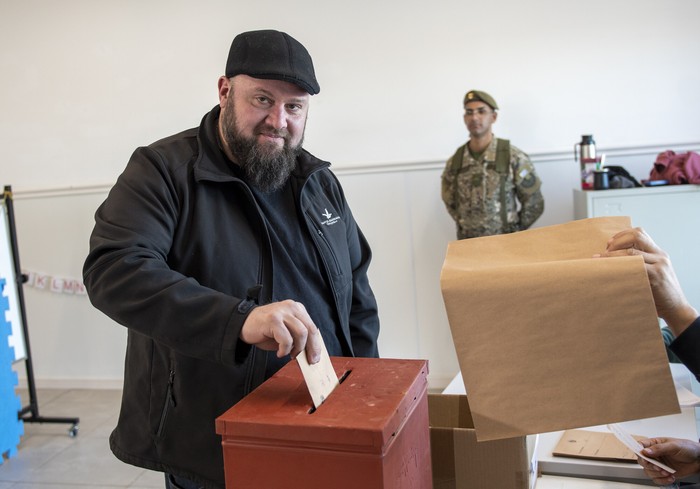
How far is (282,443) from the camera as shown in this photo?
0.93 metres

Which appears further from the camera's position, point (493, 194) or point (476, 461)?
point (493, 194)

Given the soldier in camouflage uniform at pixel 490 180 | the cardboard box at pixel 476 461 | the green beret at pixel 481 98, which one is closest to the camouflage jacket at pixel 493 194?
the soldier in camouflage uniform at pixel 490 180

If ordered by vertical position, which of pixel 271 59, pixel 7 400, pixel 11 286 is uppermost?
pixel 271 59

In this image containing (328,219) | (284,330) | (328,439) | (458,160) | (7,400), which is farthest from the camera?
(458,160)

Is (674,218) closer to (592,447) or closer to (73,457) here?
(592,447)

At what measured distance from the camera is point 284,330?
102cm

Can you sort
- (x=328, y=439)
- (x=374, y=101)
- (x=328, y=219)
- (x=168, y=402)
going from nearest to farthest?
(x=328, y=439), (x=168, y=402), (x=328, y=219), (x=374, y=101)

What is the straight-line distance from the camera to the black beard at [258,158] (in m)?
1.50

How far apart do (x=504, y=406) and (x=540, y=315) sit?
139mm

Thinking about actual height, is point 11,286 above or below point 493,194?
below

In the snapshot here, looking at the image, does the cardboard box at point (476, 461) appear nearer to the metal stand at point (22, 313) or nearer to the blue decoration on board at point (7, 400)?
the blue decoration on board at point (7, 400)

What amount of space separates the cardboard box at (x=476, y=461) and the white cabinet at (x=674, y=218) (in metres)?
2.67

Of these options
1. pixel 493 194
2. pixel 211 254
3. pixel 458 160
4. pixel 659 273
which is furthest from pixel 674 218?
pixel 211 254

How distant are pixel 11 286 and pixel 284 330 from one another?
3.48 m
